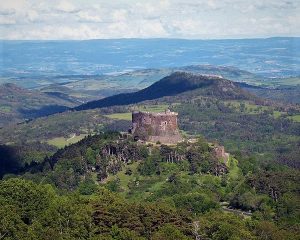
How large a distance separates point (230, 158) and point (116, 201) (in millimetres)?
43760

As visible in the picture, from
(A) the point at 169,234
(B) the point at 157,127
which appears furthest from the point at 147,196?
(A) the point at 169,234

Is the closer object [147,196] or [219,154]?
[147,196]

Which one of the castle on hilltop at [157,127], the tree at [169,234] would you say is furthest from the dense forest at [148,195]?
the castle on hilltop at [157,127]

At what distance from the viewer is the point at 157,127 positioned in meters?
106

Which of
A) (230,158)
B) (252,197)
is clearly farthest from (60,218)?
(230,158)

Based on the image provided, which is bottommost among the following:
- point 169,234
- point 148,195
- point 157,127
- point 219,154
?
point 148,195

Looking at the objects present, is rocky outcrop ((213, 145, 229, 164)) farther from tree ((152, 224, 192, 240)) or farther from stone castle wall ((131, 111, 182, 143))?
tree ((152, 224, 192, 240))

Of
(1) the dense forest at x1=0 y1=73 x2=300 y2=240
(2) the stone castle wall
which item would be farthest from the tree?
(2) the stone castle wall

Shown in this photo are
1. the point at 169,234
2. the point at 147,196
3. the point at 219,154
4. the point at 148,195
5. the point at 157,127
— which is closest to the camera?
the point at 169,234

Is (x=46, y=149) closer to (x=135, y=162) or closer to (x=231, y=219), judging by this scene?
(x=135, y=162)

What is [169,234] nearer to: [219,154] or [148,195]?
[148,195]

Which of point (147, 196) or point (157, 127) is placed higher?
point (157, 127)

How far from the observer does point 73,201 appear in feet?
220

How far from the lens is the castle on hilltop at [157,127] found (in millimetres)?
106062
